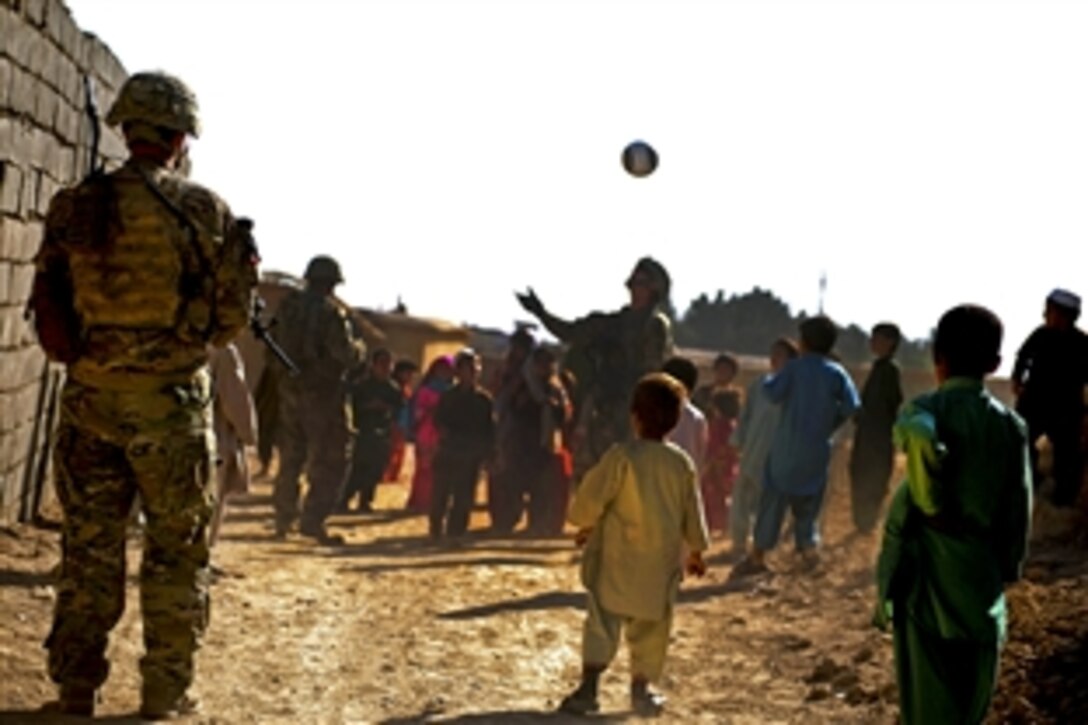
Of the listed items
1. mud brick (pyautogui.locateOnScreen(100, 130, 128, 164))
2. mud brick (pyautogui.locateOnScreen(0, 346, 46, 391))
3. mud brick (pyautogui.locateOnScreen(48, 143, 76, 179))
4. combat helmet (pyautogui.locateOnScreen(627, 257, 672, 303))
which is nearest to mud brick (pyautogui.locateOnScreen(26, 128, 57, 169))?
mud brick (pyautogui.locateOnScreen(48, 143, 76, 179))

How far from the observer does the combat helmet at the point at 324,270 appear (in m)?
12.7

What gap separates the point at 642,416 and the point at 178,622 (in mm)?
2617

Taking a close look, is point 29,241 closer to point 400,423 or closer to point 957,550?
point 957,550

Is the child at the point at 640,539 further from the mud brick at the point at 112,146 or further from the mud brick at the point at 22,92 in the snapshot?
the mud brick at the point at 112,146

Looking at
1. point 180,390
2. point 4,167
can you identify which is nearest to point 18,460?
point 4,167

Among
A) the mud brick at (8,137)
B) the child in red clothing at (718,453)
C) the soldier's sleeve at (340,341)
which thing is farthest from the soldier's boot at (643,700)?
the child in red clothing at (718,453)

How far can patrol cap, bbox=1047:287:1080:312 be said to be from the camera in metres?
12.6

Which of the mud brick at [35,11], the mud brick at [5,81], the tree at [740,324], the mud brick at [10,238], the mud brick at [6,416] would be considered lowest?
the mud brick at [6,416]

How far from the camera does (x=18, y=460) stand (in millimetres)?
10180

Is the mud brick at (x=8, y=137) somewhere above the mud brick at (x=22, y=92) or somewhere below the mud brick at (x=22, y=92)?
below

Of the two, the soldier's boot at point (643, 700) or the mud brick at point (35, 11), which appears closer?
the soldier's boot at point (643, 700)

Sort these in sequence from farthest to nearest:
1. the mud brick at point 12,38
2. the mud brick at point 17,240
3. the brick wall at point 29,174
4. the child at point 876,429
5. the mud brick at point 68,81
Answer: the child at point 876,429 < the mud brick at point 68,81 < the mud brick at point 17,240 < the brick wall at point 29,174 < the mud brick at point 12,38

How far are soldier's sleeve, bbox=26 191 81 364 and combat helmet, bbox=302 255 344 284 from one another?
278 inches

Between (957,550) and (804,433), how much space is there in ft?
23.0
